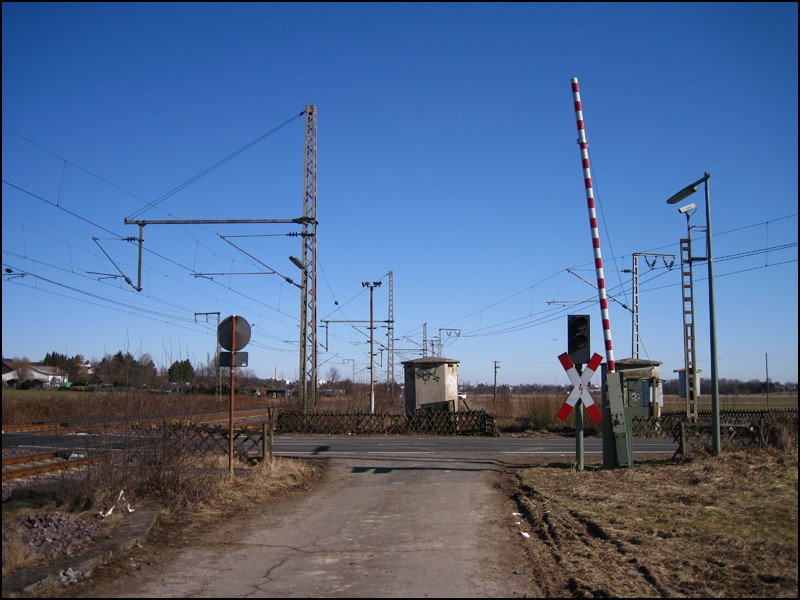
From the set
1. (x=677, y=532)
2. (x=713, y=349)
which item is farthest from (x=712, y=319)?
(x=677, y=532)

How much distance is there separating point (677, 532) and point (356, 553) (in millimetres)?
3535

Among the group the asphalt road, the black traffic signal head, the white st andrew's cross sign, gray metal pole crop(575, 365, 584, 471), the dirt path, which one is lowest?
the asphalt road

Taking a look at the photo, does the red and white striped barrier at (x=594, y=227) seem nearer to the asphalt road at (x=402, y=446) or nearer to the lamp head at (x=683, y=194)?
the lamp head at (x=683, y=194)

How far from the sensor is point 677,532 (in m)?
7.89

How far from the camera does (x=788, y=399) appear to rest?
677 centimetres

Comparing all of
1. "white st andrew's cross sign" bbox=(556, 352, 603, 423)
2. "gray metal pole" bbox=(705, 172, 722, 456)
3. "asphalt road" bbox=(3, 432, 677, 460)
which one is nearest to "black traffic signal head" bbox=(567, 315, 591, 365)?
"white st andrew's cross sign" bbox=(556, 352, 603, 423)

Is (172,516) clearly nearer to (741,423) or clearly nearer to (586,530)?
(586,530)

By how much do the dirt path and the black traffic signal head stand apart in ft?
11.4

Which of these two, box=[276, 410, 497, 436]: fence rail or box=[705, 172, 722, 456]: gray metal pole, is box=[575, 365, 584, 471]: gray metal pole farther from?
box=[276, 410, 497, 436]: fence rail

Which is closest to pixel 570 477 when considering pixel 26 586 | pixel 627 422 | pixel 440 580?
pixel 627 422

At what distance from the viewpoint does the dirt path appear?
635 centimetres

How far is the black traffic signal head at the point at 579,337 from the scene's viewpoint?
46.6 ft

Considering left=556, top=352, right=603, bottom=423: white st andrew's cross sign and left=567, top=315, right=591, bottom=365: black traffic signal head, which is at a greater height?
left=567, top=315, right=591, bottom=365: black traffic signal head

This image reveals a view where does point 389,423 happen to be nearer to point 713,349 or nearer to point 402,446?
point 402,446
